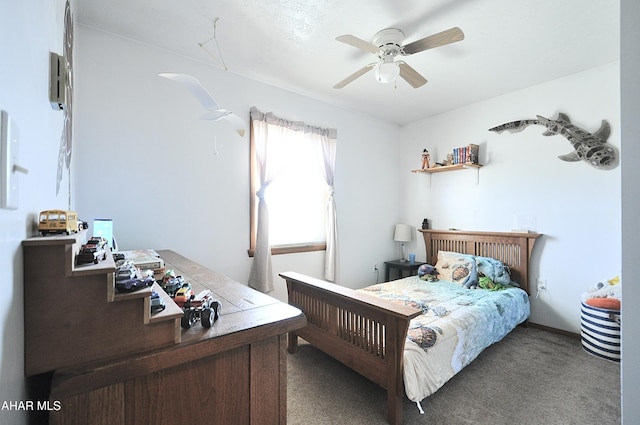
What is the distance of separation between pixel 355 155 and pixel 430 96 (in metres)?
1.19

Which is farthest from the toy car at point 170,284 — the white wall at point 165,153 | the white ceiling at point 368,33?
the white ceiling at point 368,33

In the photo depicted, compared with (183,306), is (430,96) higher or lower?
higher

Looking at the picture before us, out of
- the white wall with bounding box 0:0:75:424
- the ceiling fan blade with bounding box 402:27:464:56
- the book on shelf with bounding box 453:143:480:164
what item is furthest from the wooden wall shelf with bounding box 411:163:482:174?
the white wall with bounding box 0:0:75:424

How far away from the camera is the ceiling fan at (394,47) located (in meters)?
1.81

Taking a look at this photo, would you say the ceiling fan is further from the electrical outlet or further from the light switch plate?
the electrical outlet

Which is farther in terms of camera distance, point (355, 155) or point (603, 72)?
point (355, 155)

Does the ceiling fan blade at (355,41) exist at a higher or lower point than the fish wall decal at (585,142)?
higher

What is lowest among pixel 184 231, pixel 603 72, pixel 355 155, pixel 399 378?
pixel 399 378

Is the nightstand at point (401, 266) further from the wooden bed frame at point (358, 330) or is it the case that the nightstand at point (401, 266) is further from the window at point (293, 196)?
the wooden bed frame at point (358, 330)

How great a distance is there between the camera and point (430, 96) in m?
3.42

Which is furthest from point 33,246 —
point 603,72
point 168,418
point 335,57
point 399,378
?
point 603,72

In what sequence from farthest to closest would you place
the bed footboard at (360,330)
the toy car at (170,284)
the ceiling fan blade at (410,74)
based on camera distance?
the ceiling fan blade at (410,74)
the bed footboard at (360,330)
the toy car at (170,284)

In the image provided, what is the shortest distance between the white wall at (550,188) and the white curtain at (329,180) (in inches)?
65.2

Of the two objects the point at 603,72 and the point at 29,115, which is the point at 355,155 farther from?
the point at 29,115
